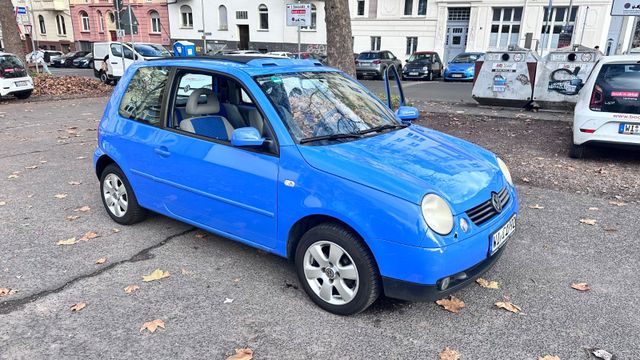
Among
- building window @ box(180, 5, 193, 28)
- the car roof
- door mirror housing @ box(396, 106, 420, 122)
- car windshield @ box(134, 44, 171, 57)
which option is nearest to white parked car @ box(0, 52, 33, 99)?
car windshield @ box(134, 44, 171, 57)

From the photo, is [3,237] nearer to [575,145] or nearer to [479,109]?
[575,145]

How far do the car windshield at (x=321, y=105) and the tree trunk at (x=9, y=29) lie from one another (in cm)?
1895

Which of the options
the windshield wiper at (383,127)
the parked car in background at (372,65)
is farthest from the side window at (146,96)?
the parked car in background at (372,65)

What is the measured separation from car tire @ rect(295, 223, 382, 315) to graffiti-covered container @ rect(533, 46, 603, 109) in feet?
33.4

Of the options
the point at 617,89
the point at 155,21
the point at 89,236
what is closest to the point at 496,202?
the point at 89,236

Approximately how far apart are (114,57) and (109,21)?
2852cm

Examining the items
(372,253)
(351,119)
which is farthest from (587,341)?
(351,119)

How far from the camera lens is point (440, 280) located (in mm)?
2953

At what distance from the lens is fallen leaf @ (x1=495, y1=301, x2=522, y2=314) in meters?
3.41

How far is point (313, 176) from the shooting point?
3189 millimetres

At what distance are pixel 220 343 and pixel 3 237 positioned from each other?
2.97 meters

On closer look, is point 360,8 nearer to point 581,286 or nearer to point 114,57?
point 114,57

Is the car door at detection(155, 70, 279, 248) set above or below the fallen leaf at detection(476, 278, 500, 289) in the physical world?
above

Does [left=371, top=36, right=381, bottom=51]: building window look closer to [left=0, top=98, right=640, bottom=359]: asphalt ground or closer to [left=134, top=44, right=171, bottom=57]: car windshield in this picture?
[left=134, top=44, right=171, bottom=57]: car windshield
